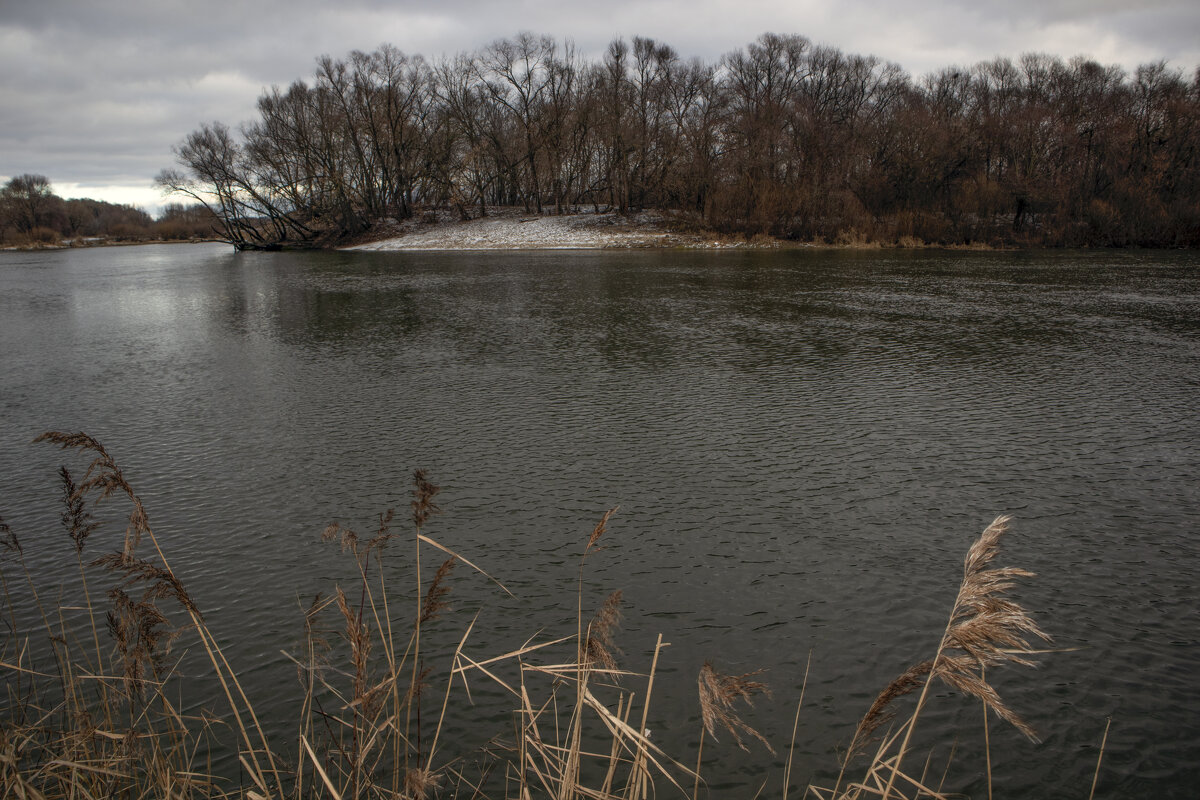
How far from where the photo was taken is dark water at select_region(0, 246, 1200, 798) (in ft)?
14.6

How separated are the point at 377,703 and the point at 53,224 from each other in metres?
116

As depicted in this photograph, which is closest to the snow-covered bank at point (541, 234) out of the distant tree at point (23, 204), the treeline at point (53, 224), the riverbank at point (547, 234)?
the riverbank at point (547, 234)

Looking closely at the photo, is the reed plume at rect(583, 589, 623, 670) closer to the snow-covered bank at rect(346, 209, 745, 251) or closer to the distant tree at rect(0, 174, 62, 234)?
the snow-covered bank at rect(346, 209, 745, 251)

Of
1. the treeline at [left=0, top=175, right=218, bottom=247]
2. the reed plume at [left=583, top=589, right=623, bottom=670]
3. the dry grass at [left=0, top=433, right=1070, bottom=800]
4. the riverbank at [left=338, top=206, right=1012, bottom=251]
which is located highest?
the treeline at [left=0, top=175, right=218, bottom=247]

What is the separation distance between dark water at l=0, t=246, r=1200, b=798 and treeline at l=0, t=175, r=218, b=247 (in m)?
80.7

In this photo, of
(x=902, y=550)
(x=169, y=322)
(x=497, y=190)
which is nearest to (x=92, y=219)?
(x=497, y=190)

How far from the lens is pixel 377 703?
2.72 m

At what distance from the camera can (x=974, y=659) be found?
2307 millimetres

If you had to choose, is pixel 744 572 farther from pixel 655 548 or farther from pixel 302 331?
pixel 302 331

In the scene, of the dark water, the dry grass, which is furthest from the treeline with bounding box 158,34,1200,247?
the dry grass

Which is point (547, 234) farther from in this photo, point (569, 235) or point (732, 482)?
point (732, 482)

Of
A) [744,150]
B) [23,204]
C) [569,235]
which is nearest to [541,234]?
[569,235]

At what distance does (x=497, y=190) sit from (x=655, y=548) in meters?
66.5

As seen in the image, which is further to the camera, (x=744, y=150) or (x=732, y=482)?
(x=744, y=150)
